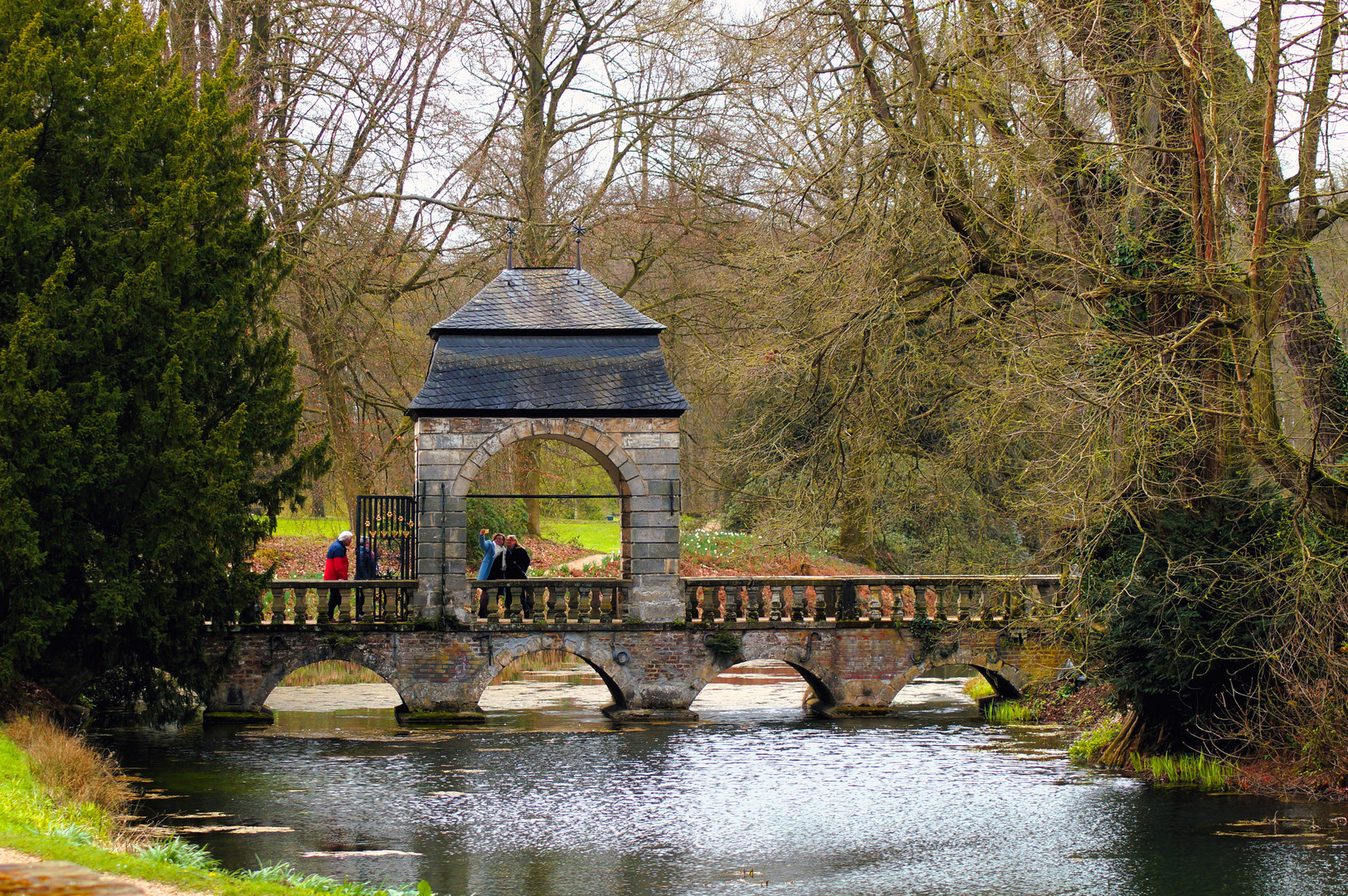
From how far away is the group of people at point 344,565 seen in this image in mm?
15313

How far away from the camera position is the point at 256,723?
1495 cm

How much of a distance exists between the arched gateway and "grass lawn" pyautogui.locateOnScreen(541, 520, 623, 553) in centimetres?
1157

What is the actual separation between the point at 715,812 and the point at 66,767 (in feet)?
15.4

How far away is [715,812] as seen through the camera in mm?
10422

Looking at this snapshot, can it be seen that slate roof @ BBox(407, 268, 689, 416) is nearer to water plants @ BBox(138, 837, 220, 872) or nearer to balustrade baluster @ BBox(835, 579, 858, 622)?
balustrade baluster @ BBox(835, 579, 858, 622)

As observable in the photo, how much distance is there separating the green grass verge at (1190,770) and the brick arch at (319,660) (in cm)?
792

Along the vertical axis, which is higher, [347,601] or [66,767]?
[347,601]

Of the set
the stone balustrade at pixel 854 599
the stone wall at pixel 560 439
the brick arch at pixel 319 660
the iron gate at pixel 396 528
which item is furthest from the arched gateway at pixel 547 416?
the brick arch at pixel 319 660

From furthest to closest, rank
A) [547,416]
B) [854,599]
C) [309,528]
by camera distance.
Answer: [309,528]
[854,599]
[547,416]

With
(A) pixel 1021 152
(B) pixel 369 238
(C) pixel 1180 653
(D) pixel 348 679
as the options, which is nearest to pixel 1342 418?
(C) pixel 1180 653

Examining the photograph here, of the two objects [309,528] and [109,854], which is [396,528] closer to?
[109,854]

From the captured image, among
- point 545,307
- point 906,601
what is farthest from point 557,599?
point 906,601

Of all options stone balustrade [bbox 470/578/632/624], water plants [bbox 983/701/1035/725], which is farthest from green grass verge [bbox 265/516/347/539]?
water plants [bbox 983/701/1035/725]

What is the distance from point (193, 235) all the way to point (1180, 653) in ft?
32.2
